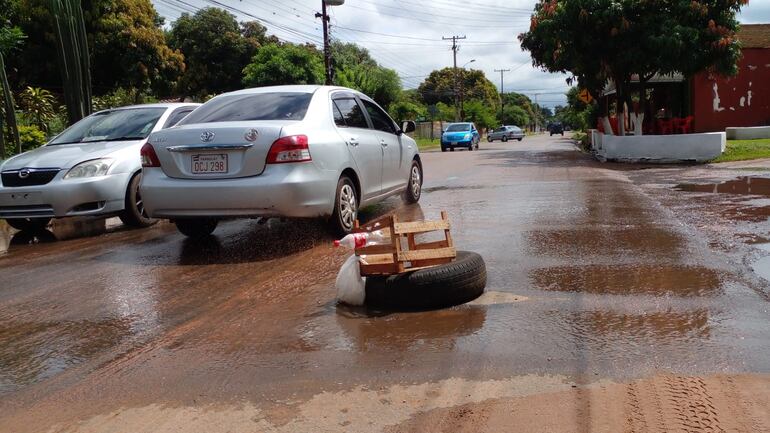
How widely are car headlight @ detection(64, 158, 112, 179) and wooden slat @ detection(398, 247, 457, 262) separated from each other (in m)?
5.00

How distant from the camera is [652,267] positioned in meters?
5.52

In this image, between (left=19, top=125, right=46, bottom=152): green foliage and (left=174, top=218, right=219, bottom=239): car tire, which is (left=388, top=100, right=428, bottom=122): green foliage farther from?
(left=174, top=218, right=219, bottom=239): car tire

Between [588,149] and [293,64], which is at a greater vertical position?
[293,64]

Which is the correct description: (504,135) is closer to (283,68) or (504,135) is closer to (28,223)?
(283,68)

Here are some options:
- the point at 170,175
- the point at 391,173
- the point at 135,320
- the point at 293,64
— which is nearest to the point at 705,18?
the point at 391,173

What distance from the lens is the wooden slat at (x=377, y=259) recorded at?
4.54 meters

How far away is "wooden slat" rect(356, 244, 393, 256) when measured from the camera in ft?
14.9

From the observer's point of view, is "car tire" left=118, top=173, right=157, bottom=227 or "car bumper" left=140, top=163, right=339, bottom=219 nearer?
"car bumper" left=140, top=163, right=339, bottom=219

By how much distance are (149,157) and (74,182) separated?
171cm

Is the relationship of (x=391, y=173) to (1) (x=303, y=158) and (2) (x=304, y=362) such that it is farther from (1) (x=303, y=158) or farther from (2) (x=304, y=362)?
(2) (x=304, y=362)

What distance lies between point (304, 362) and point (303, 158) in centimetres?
301

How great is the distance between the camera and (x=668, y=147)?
61.8 ft

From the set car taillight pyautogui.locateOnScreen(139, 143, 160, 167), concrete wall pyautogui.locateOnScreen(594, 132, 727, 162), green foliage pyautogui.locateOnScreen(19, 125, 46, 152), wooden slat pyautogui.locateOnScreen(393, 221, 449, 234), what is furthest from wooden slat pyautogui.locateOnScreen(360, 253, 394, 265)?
concrete wall pyautogui.locateOnScreen(594, 132, 727, 162)

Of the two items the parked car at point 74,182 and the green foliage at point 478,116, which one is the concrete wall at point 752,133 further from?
the green foliage at point 478,116
